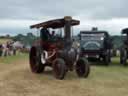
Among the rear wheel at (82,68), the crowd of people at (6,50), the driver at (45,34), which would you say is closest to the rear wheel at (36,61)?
the driver at (45,34)

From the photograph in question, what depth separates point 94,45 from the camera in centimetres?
2670

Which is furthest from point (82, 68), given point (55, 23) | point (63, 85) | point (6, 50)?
point (6, 50)

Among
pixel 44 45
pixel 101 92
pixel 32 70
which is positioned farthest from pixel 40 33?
pixel 101 92

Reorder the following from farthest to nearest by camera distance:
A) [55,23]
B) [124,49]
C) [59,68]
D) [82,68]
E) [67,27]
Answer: [124,49]
[55,23]
[82,68]
[67,27]
[59,68]

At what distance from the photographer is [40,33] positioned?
789 inches

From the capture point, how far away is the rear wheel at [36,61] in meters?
20.1

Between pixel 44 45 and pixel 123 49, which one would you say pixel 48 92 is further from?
pixel 123 49

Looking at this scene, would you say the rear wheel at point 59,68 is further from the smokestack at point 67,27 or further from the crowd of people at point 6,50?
the crowd of people at point 6,50

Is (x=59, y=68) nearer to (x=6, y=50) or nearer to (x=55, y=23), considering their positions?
(x=55, y=23)

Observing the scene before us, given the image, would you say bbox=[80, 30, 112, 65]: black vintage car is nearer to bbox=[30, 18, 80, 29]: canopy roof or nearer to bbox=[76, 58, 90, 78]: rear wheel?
bbox=[30, 18, 80, 29]: canopy roof

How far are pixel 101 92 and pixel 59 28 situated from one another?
6268 mm

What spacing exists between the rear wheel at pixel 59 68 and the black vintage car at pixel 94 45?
876 centimetres

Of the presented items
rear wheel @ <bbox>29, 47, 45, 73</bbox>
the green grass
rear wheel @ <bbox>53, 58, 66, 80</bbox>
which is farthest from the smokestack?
the green grass

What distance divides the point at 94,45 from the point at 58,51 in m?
8.45
